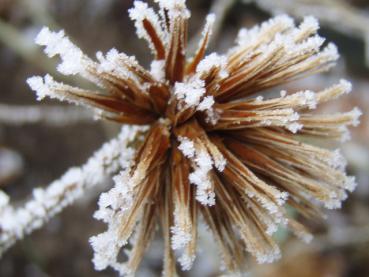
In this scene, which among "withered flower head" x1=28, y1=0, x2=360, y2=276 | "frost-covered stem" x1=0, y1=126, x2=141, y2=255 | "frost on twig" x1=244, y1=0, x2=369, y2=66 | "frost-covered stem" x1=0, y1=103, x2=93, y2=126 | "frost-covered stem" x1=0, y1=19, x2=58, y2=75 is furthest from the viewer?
"frost-covered stem" x1=0, y1=19, x2=58, y2=75

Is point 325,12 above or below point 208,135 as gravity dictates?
above

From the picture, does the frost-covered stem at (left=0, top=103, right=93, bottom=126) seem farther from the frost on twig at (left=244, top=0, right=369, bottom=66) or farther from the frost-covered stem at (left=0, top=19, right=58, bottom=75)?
the frost on twig at (left=244, top=0, right=369, bottom=66)

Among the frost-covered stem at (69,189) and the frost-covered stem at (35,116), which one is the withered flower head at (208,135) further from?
the frost-covered stem at (35,116)

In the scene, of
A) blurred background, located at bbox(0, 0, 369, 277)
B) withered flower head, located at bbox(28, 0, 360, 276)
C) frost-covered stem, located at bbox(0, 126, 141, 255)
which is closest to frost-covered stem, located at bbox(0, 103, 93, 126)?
blurred background, located at bbox(0, 0, 369, 277)

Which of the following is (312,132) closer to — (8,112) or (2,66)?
(8,112)

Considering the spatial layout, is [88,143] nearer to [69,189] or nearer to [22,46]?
[22,46]

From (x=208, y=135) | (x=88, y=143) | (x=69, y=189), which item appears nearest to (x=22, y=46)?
(x=88, y=143)

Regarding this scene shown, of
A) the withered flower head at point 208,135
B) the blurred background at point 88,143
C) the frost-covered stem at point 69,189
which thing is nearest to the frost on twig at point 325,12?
the blurred background at point 88,143
